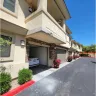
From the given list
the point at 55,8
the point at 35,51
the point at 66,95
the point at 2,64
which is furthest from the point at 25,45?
the point at 35,51

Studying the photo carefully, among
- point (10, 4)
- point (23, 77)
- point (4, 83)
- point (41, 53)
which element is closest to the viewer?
point (4, 83)

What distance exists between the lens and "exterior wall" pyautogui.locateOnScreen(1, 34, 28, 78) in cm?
527

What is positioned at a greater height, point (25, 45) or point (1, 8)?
point (1, 8)

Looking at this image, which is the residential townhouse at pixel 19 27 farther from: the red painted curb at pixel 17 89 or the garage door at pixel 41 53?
the garage door at pixel 41 53

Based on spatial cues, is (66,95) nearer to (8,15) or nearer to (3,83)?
(3,83)

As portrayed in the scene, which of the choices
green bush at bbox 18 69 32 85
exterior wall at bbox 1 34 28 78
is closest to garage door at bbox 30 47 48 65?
exterior wall at bbox 1 34 28 78

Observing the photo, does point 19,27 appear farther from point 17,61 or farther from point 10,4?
point 17,61

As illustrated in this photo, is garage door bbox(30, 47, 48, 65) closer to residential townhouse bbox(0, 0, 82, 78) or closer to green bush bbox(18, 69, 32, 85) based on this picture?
residential townhouse bbox(0, 0, 82, 78)

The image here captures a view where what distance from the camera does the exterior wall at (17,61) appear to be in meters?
5.27

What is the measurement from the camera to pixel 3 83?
12.8ft

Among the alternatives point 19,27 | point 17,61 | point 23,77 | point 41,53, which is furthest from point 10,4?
point 41,53

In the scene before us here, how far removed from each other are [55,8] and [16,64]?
6.75m

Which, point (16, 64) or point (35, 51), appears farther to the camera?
point (35, 51)

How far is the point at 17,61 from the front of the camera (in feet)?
19.6
